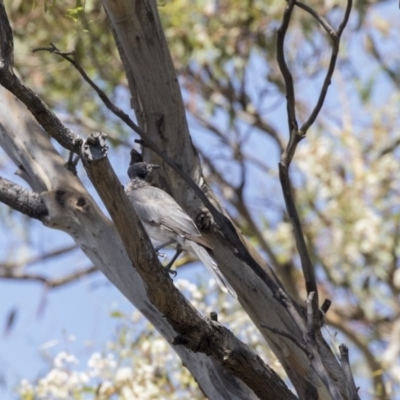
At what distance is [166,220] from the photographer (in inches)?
145

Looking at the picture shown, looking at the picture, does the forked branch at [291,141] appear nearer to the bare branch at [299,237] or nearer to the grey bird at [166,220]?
the bare branch at [299,237]

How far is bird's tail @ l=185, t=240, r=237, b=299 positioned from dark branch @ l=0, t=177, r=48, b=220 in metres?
0.66

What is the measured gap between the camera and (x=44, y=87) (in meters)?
7.91

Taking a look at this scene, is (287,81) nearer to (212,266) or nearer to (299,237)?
(299,237)

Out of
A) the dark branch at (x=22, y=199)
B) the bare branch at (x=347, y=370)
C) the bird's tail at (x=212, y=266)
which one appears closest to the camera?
the bare branch at (x=347, y=370)

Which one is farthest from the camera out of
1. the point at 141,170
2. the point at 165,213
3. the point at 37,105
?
the point at 141,170

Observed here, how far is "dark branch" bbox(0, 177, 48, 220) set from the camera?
375 centimetres

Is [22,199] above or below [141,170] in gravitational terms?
below

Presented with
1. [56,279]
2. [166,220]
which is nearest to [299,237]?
[166,220]

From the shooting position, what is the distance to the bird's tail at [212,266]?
3.33 meters

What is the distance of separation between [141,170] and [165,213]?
0.28m

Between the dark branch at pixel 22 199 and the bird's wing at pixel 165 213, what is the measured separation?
1.45 ft

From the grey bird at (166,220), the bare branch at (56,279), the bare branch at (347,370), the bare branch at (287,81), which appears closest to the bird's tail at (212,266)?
the grey bird at (166,220)

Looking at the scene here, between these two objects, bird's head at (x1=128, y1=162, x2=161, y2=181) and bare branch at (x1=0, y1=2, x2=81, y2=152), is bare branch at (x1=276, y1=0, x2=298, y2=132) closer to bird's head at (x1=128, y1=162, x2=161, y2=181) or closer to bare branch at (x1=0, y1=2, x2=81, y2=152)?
bird's head at (x1=128, y1=162, x2=161, y2=181)
